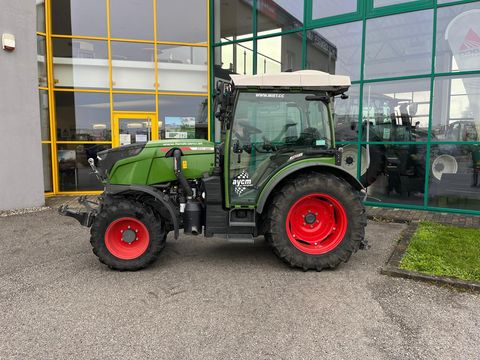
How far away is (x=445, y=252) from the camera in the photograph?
4.92 meters

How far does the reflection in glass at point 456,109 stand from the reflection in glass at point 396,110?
0.20 m

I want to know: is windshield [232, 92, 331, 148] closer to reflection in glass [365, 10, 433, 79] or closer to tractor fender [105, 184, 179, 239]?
tractor fender [105, 184, 179, 239]

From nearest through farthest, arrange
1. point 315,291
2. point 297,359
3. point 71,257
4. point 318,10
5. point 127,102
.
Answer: point 297,359 → point 315,291 → point 71,257 → point 318,10 → point 127,102

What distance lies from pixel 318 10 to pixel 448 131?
4082 millimetres

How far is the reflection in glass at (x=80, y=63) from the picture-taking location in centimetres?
960

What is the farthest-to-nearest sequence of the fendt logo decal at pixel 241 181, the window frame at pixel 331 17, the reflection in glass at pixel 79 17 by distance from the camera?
1. the reflection in glass at pixel 79 17
2. the window frame at pixel 331 17
3. the fendt logo decal at pixel 241 181

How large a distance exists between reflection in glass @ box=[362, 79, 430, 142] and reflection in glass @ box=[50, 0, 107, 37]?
7146mm

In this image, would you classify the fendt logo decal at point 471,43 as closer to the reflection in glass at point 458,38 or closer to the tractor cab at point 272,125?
the reflection in glass at point 458,38

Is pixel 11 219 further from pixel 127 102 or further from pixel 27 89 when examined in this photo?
pixel 127 102

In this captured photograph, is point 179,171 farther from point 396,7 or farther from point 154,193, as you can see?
point 396,7

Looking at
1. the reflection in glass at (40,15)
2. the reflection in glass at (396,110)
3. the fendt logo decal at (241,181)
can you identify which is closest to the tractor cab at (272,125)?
the fendt logo decal at (241,181)

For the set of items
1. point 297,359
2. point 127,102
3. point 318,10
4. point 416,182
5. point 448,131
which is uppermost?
point 318,10

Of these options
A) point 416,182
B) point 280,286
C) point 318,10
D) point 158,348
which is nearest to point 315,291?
point 280,286

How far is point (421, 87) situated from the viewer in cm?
765
